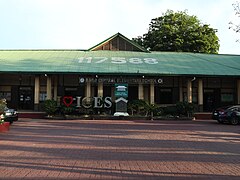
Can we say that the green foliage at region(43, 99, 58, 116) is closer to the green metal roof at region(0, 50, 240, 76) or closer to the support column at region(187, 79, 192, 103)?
the green metal roof at region(0, 50, 240, 76)

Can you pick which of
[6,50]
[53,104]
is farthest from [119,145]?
[6,50]

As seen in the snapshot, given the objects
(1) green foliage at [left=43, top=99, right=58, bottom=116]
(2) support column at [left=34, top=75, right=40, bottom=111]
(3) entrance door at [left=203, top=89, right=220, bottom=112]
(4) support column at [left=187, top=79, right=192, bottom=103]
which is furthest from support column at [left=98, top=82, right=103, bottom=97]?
(3) entrance door at [left=203, top=89, right=220, bottom=112]

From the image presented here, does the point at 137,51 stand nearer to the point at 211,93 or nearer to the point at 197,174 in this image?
the point at 211,93

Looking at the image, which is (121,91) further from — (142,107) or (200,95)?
(200,95)

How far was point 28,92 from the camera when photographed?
103ft

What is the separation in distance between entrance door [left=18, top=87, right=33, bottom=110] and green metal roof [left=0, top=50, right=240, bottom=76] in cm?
294

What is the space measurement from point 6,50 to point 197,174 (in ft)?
105

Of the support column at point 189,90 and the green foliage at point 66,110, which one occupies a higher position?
the support column at point 189,90

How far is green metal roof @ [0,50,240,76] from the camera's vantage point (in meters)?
28.0

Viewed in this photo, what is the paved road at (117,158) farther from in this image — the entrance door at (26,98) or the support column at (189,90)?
the entrance door at (26,98)

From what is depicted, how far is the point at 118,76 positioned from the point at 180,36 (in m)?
24.6

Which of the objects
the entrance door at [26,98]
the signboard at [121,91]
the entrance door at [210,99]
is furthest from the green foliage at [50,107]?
the entrance door at [210,99]

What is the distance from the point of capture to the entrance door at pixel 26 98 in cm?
3142

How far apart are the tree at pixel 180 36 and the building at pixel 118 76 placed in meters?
14.4
